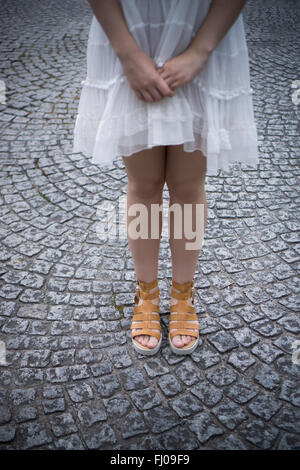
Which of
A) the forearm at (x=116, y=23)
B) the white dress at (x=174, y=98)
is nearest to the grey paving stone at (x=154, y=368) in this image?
the white dress at (x=174, y=98)

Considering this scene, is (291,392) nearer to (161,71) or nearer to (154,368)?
(154,368)

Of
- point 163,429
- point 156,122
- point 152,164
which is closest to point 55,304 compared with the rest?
point 163,429

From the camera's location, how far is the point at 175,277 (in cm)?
A: 187

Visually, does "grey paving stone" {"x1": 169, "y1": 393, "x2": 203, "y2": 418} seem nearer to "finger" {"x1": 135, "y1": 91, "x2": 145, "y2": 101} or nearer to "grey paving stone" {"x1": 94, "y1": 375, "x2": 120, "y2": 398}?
"grey paving stone" {"x1": 94, "y1": 375, "x2": 120, "y2": 398}

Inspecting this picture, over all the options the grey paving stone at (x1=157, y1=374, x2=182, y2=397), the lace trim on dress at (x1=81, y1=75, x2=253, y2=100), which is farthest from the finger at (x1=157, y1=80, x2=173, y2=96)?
the grey paving stone at (x1=157, y1=374, x2=182, y2=397)

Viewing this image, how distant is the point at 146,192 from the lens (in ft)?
5.44

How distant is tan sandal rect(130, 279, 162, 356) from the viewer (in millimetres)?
1847

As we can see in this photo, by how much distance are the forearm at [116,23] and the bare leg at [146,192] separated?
0.38 meters

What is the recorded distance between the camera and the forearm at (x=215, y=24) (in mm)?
1248

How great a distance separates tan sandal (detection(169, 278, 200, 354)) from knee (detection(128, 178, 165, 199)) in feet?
1.61

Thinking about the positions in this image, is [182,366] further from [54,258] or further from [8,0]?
[8,0]

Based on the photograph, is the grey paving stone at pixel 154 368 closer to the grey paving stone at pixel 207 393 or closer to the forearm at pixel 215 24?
the grey paving stone at pixel 207 393

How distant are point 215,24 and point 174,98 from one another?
0.89 ft

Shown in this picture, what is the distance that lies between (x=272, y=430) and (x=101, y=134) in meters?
1.40
